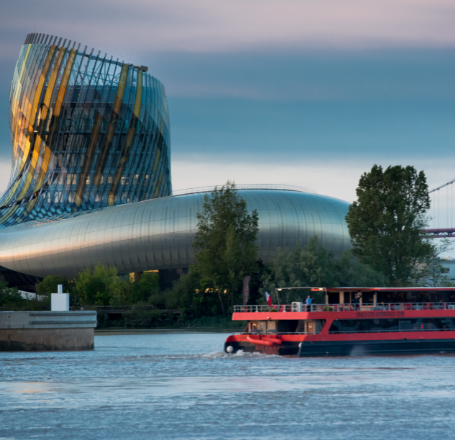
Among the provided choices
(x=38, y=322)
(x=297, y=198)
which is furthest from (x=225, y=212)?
(x=38, y=322)

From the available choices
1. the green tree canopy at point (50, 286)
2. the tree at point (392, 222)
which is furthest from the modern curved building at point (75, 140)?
the tree at point (392, 222)

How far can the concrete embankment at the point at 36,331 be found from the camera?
51.8 metres

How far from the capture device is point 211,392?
108 ft

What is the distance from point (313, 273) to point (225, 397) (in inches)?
2101

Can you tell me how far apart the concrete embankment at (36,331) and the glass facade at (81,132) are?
303 ft

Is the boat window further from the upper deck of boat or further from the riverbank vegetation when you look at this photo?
the riverbank vegetation

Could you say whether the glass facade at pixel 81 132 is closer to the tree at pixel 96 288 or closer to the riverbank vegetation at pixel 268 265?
the tree at pixel 96 288

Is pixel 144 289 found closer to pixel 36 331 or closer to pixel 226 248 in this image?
pixel 226 248

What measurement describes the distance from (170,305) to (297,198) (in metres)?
31.1

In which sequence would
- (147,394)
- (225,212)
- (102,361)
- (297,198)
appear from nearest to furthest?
1. (147,394)
2. (102,361)
3. (225,212)
4. (297,198)

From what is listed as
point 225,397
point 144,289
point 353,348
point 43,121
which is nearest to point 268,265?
point 144,289

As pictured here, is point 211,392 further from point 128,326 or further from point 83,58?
point 83,58

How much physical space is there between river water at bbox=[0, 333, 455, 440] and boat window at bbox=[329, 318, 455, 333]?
385 cm

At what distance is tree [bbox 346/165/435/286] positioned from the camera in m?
80.4
